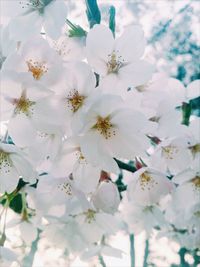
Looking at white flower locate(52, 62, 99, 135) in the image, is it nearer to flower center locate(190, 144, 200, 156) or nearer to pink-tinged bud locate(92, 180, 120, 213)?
pink-tinged bud locate(92, 180, 120, 213)

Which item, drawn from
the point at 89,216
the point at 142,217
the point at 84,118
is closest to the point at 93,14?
the point at 84,118

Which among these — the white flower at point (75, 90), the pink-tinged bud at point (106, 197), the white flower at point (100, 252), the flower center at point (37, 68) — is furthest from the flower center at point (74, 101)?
the white flower at point (100, 252)

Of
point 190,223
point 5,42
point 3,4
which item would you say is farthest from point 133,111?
point 190,223

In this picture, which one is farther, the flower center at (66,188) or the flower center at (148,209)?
the flower center at (148,209)

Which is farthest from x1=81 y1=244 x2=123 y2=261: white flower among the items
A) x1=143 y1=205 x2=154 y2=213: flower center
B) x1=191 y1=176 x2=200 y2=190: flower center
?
x1=191 y1=176 x2=200 y2=190: flower center

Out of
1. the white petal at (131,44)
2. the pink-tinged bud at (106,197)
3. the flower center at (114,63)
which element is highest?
the white petal at (131,44)

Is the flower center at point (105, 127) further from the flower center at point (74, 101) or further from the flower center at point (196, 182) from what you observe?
the flower center at point (196, 182)

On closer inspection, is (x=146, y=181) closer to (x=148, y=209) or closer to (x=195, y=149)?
(x=195, y=149)
